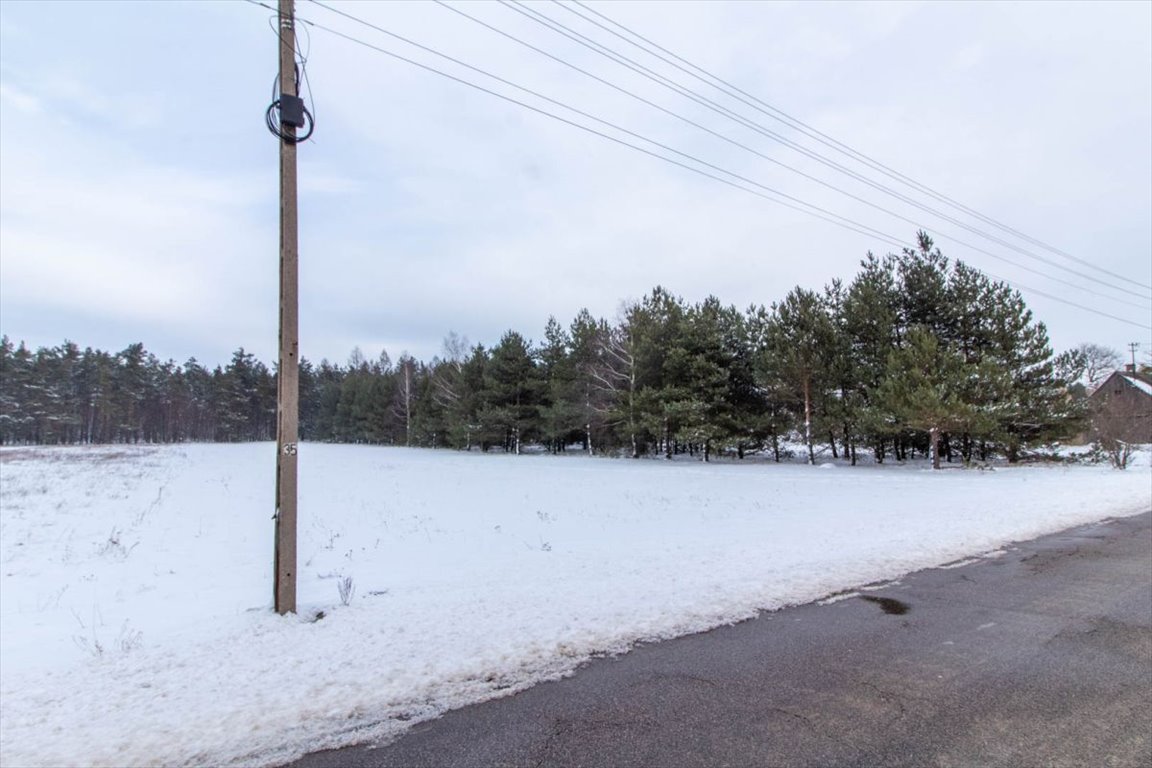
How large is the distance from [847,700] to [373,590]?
182 inches

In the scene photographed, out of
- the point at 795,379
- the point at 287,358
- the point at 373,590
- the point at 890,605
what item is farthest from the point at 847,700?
the point at 795,379

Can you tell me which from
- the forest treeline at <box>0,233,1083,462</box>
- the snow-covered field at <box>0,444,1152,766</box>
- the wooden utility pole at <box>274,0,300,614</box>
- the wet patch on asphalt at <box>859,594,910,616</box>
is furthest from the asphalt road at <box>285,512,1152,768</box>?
the forest treeline at <box>0,233,1083,462</box>

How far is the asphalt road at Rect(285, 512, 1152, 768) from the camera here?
2.81 metres

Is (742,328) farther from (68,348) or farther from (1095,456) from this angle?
(68,348)

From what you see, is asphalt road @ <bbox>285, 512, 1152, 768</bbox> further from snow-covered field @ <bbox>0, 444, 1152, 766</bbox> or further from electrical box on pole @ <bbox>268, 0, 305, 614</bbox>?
electrical box on pole @ <bbox>268, 0, 305, 614</bbox>

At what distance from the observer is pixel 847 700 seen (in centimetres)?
339

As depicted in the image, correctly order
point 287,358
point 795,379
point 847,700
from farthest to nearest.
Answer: point 795,379 < point 287,358 < point 847,700

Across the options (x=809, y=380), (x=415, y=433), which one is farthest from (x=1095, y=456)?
(x=415, y=433)

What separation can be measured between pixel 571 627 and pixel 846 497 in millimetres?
11926

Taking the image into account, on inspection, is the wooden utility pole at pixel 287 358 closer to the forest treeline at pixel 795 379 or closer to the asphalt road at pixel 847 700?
the asphalt road at pixel 847 700

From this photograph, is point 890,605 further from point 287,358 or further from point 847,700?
point 287,358

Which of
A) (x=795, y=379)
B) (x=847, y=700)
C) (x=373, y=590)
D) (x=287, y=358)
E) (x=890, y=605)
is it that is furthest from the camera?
(x=795, y=379)

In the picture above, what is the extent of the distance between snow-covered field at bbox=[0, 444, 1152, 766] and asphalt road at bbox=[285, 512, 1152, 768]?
395mm

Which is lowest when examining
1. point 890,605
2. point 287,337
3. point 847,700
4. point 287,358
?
point 890,605
